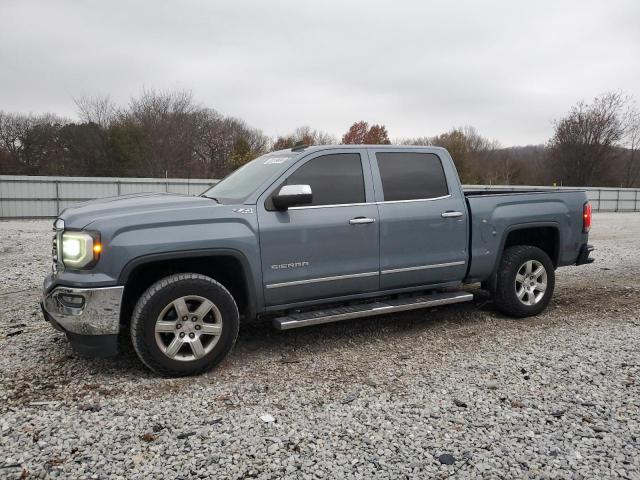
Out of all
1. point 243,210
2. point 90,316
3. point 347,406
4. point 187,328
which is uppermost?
point 243,210

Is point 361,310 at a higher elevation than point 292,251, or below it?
below

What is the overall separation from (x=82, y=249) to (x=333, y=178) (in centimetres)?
220

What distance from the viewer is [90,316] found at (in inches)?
142

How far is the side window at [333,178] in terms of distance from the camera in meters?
4.45

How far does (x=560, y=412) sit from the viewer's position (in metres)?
3.29

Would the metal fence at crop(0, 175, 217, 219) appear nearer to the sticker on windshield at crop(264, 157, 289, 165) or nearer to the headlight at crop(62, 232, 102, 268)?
the sticker on windshield at crop(264, 157, 289, 165)

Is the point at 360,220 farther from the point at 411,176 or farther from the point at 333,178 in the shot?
the point at 411,176

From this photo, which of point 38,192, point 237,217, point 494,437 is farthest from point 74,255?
point 38,192

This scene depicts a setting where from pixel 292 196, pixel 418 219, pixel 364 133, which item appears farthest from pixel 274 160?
pixel 364 133

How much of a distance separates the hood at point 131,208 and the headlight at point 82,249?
87mm

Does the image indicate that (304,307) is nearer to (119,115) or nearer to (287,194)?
(287,194)

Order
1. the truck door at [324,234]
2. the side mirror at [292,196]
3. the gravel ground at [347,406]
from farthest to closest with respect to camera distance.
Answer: the truck door at [324,234], the side mirror at [292,196], the gravel ground at [347,406]

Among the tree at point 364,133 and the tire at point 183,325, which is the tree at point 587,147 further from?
the tire at point 183,325

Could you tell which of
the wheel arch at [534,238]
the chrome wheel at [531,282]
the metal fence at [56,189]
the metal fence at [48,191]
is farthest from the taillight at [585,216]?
the metal fence at [48,191]
